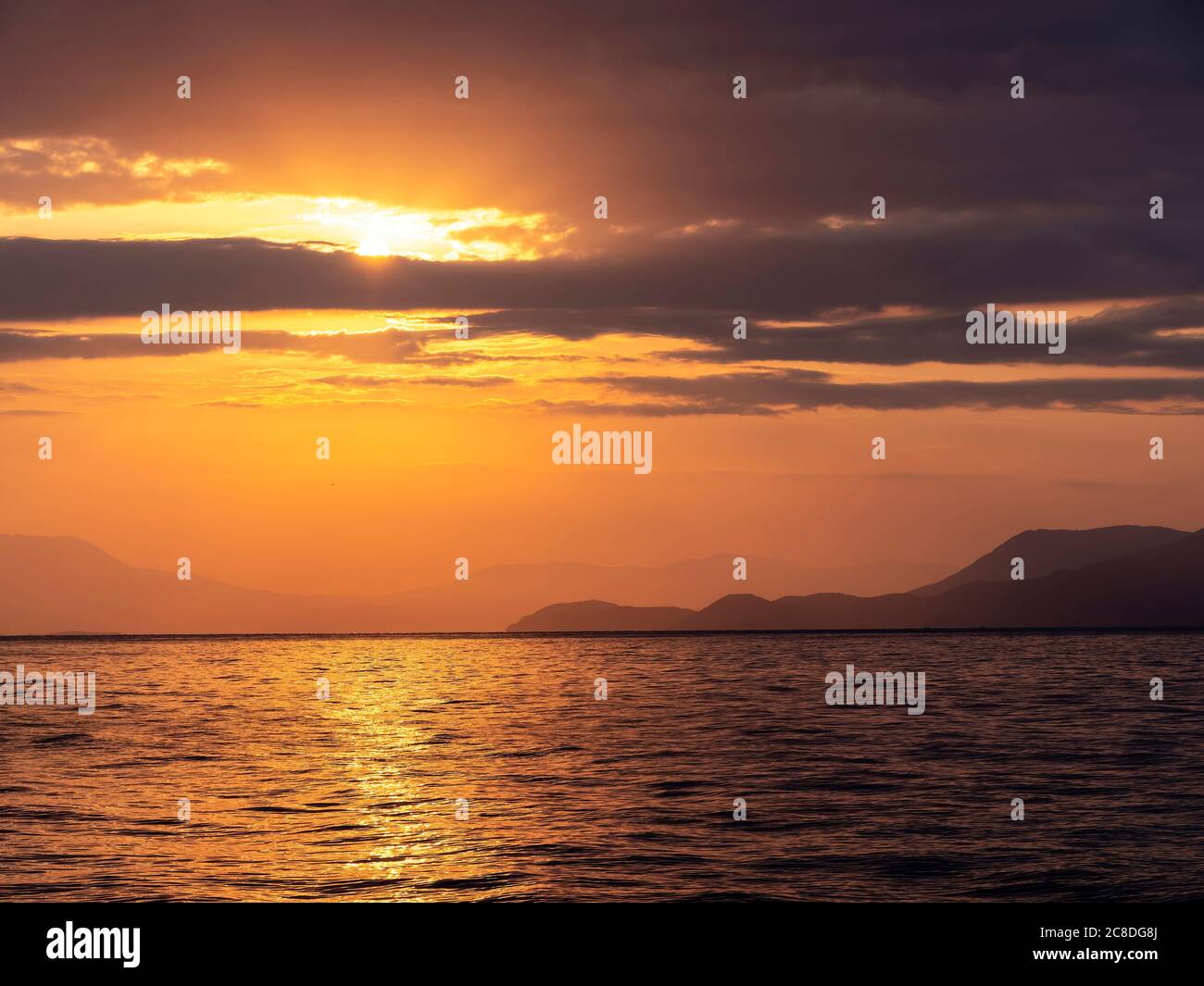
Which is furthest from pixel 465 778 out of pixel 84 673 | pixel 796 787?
pixel 84 673

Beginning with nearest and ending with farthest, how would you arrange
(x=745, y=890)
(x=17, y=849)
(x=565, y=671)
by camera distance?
(x=745, y=890) → (x=17, y=849) → (x=565, y=671)

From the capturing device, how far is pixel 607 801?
40219 millimetres

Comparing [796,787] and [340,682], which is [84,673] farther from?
[796,787]

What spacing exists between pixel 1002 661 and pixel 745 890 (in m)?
151

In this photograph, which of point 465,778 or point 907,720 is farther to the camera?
point 907,720

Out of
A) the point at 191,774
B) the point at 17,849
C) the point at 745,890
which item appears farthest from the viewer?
the point at 191,774

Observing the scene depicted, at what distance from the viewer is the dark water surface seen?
27.8 meters

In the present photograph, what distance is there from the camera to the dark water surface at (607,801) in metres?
27.8

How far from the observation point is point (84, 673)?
16075 centimetres

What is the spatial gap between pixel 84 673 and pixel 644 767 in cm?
13167

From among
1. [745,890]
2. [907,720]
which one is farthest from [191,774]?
[907,720]
